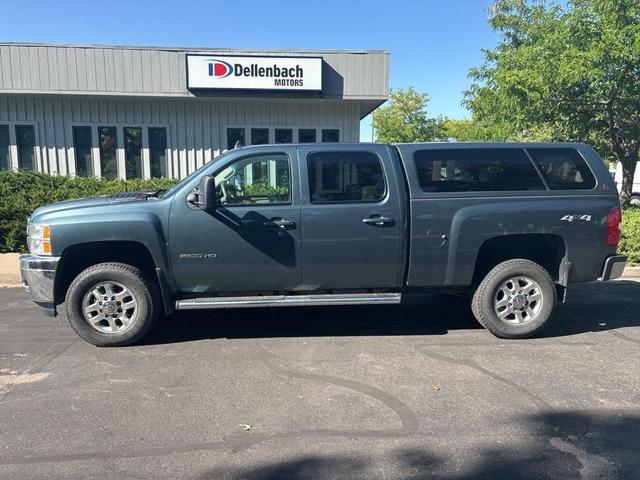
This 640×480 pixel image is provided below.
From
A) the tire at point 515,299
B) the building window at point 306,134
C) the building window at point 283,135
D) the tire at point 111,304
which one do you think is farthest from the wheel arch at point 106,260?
the building window at point 306,134

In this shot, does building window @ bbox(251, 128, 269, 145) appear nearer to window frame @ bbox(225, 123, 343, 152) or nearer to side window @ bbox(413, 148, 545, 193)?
window frame @ bbox(225, 123, 343, 152)

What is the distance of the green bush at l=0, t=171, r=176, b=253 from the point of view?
9703mm

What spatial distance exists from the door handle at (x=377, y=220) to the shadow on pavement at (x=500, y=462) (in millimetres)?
2355

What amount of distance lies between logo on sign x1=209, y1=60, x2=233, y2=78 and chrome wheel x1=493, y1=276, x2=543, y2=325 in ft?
31.9

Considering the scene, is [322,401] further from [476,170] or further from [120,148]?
[120,148]

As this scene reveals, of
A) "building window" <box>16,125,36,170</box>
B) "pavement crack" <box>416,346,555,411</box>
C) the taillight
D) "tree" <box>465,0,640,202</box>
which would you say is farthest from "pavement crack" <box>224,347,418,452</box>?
"building window" <box>16,125,36,170</box>

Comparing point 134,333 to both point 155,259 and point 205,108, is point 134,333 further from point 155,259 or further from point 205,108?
point 205,108

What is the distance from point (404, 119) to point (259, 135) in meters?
26.8

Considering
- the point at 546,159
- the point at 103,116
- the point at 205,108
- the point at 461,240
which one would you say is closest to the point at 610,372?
the point at 461,240

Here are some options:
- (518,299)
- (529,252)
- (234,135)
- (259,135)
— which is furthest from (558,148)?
(234,135)

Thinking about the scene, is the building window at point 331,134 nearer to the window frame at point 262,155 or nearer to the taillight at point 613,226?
the window frame at point 262,155

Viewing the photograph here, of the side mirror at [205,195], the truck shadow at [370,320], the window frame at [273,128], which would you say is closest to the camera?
the side mirror at [205,195]

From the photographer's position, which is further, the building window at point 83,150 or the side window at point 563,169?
the building window at point 83,150

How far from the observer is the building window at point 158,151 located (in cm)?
1421
